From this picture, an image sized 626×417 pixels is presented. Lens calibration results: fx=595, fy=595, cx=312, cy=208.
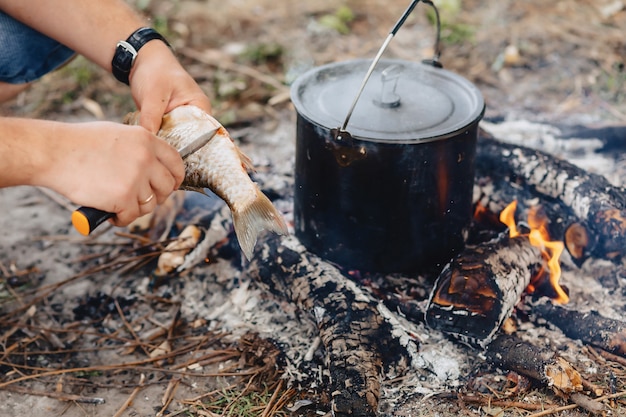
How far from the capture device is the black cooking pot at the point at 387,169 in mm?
2623

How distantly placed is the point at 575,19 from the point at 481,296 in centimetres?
472

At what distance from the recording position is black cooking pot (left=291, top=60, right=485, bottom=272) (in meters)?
2.62

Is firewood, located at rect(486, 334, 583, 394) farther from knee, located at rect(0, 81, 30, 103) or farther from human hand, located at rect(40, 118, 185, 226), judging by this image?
knee, located at rect(0, 81, 30, 103)

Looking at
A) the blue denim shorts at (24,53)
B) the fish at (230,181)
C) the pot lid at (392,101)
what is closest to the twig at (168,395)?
the fish at (230,181)

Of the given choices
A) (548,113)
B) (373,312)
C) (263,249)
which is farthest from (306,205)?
(548,113)

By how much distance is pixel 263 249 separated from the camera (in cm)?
327

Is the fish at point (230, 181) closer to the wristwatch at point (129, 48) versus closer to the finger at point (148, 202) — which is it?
the finger at point (148, 202)

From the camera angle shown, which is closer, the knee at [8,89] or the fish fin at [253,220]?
the fish fin at [253,220]

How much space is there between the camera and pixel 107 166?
2.12 meters

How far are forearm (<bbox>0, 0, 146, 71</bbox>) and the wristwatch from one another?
3.0 inches

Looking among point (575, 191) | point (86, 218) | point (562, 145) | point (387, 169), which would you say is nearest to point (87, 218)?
point (86, 218)

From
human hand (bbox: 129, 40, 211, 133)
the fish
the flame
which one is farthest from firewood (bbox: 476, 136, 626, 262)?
human hand (bbox: 129, 40, 211, 133)

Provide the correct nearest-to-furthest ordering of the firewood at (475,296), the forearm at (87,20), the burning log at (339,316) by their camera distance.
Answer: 1. the burning log at (339,316)
2. the firewood at (475,296)
3. the forearm at (87,20)

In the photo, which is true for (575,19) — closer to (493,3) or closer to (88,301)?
(493,3)
